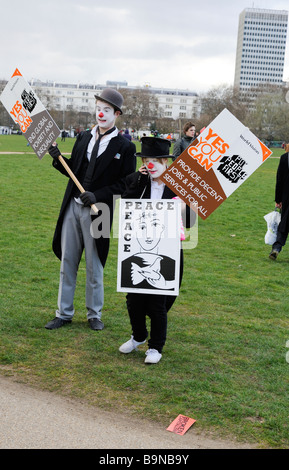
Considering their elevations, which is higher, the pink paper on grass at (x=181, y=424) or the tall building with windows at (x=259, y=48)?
the tall building with windows at (x=259, y=48)

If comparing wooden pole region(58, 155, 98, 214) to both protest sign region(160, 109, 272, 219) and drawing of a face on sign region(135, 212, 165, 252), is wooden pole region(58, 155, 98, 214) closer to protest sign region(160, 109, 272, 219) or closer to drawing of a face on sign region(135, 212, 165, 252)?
drawing of a face on sign region(135, 212, 165, 252)

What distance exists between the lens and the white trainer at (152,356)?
4.76 meters

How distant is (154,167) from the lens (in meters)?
4.66

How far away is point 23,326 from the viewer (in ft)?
18.1

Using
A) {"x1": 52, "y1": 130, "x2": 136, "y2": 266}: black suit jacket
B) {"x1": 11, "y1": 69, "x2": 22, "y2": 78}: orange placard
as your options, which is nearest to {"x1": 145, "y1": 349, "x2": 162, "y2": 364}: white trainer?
{"x1": 52, "y1": 130, "x2": 136, "y2": 266}: black suit jacket

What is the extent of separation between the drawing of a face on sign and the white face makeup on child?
1.07ft

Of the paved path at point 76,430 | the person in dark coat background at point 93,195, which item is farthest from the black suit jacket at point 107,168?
the paved path at point 76,430

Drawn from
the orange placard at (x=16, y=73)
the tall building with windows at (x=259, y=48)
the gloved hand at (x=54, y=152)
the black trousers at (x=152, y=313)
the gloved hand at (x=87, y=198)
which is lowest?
the black trousers at (x=152, y=313)

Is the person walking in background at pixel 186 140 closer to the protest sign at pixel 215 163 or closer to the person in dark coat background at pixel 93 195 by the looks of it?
the person in dark coat background at pixel 93 195

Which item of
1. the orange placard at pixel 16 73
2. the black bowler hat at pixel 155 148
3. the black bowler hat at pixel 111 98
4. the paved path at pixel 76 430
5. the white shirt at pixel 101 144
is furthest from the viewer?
the orange placard at pixel 16 73

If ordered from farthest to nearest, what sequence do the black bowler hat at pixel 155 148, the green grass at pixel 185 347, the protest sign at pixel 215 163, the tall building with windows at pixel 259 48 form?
the tall building with windows at pixel 259 48, the black bowler hat at pixel 155 148, the protest sign at pixel 215 163, the green grass at pixel 185 347

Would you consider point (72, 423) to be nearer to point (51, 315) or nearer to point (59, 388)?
point (59, 388)

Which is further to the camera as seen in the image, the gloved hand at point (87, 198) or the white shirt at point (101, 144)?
the white shirt at point (101, 144)

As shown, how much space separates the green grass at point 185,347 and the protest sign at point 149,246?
691mm
